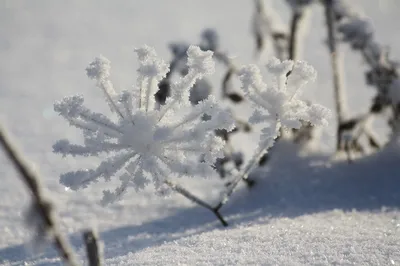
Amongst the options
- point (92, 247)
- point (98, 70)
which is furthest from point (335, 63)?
point (92, 247)

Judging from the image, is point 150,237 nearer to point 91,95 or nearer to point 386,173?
point 386,173

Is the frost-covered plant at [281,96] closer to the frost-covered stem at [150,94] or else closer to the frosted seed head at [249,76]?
the frosted seed head at [249,76]

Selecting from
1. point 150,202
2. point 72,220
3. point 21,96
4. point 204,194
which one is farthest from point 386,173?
point 21,96

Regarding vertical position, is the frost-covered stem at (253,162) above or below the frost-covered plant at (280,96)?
below

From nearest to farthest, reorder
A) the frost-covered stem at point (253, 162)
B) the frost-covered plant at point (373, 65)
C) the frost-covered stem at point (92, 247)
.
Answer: the frost-covered stem at point (92, 247)
the frost-covered stem at point (253, 162)
the frost-covered plant at point (373, 65)

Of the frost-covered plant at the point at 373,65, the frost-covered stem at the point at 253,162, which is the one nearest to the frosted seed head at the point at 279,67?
the frost-covered stem at the point at 253,162

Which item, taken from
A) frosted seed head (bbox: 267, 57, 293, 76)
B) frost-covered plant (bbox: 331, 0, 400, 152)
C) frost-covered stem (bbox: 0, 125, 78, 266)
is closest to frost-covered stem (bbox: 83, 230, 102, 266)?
frost-covered stem (bbox: 0, 125, 78, 266)

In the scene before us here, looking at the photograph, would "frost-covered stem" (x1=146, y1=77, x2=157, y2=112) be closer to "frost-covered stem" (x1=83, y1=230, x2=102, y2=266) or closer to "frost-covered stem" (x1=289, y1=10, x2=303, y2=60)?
"frost-covered stem" (x1=83, y1=230, x2=102, y2=266)
